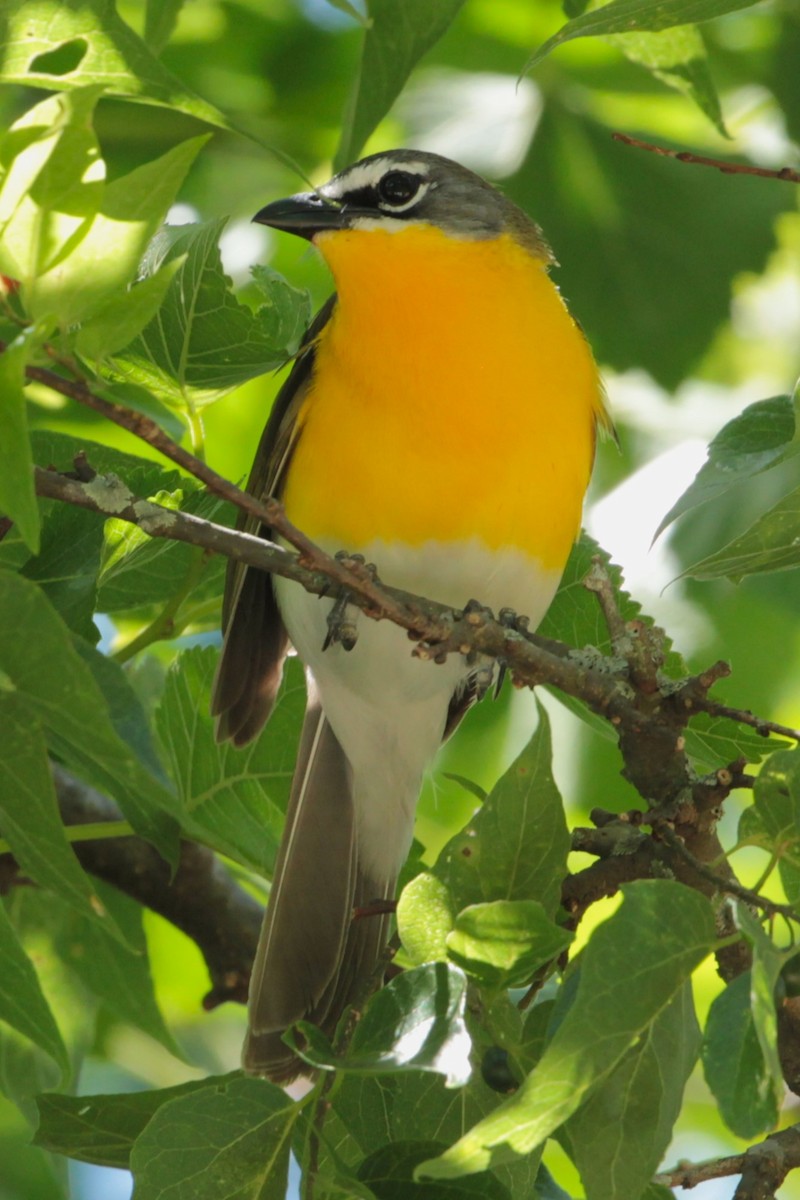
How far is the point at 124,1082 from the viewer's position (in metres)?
5.64

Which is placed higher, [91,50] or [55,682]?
[91,50]

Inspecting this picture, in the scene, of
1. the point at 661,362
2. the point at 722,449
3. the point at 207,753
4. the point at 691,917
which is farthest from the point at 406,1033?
the point at 661,362

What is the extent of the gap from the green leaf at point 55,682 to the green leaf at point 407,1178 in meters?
0.71

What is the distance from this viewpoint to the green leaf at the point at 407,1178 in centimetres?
232

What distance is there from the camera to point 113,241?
6.21 ft

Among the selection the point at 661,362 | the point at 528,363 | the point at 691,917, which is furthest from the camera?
the point at 661,362

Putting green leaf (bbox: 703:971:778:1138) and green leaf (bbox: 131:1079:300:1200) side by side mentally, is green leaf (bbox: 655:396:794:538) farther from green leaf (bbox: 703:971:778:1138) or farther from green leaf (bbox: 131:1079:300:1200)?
green leaf (bbox: 131:1079:300:1200)

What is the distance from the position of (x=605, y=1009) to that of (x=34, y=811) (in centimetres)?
80

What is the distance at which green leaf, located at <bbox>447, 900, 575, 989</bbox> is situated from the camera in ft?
7.02

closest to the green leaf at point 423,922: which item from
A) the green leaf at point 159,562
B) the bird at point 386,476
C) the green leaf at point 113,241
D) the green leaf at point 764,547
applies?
the green leaf at point 764,547

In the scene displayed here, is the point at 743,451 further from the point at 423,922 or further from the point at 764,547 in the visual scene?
the point at 423,922

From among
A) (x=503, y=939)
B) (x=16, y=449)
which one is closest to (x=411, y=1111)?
(x=503, y=939)

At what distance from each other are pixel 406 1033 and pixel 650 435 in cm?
396

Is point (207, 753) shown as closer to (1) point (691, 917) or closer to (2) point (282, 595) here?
(2) point (282, 595)
